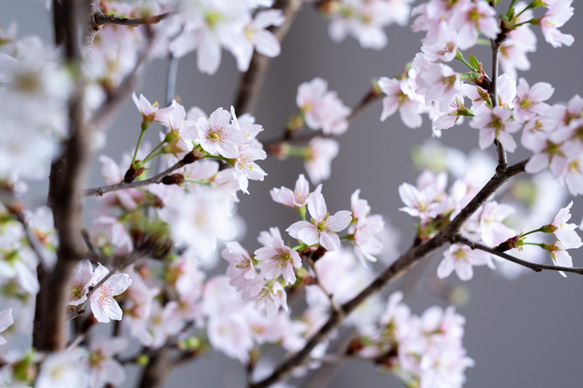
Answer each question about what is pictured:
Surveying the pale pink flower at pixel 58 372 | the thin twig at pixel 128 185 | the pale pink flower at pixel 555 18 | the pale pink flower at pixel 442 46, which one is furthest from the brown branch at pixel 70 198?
the pale pink flower at pixel 555 18

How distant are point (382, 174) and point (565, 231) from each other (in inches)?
37.1

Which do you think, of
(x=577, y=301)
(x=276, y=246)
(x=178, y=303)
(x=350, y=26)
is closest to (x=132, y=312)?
(x=178, y=303)

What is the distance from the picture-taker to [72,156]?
34 centimetres

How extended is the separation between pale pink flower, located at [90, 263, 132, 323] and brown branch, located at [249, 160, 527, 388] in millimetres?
281

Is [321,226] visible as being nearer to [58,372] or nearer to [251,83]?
[58,372]

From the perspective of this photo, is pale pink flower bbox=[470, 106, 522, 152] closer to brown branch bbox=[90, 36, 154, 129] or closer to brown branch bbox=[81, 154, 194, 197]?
brown branch bbox=[81, 154, 194, 197]

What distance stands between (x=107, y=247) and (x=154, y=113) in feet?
0.78

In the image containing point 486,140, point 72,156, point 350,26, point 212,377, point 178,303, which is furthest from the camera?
point 212,377

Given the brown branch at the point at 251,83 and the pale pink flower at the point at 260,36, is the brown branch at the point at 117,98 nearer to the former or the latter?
the brown branch at the point at 251,83

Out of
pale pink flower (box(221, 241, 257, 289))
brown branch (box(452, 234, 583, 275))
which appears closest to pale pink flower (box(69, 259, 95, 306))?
pale pink flower (box(221, 241, 257, 289))

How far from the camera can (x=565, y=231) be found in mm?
539

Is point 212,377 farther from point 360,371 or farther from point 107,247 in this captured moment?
point 107,247

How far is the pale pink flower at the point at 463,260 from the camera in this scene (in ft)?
1.99

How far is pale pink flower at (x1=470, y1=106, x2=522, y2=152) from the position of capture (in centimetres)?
48
